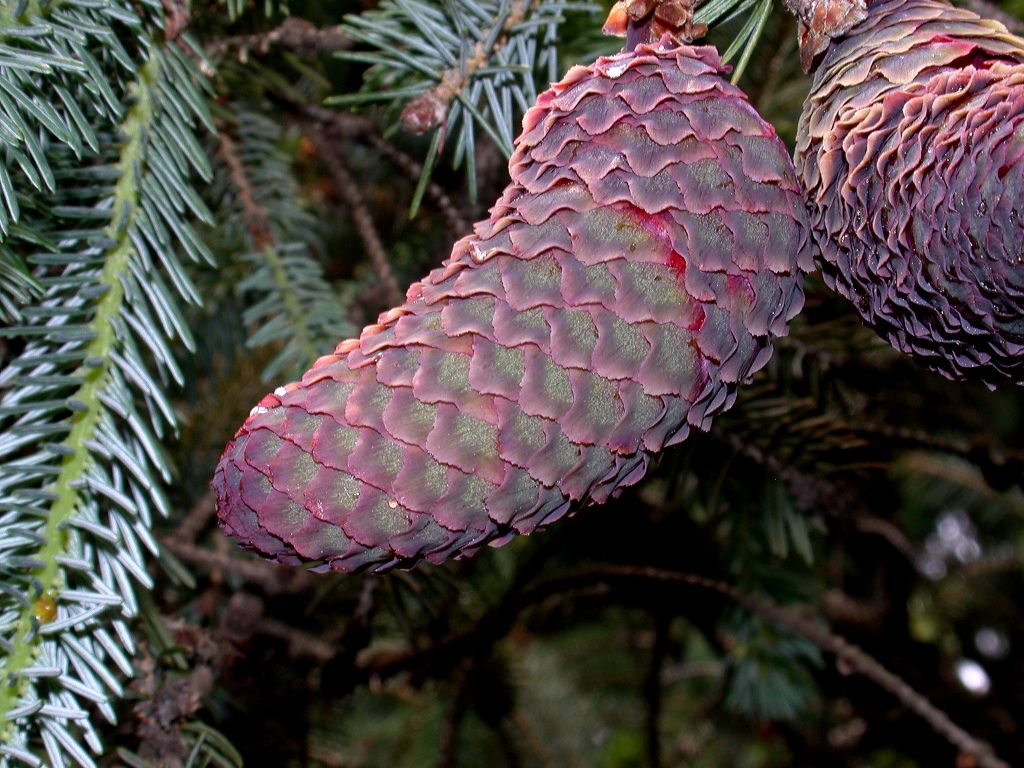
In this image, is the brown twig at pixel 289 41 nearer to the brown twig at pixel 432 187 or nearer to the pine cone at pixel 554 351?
the brown twig at pixel 432 187

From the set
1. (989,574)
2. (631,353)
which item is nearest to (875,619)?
(989,574)

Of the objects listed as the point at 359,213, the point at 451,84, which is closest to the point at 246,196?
the point at 359,213

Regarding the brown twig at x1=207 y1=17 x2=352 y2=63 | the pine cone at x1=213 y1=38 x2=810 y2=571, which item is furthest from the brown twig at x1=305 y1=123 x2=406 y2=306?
the pine cone at x1=213 y1=38 x2=810 y2=571

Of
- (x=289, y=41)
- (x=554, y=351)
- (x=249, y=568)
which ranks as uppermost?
(x=289, y=41)

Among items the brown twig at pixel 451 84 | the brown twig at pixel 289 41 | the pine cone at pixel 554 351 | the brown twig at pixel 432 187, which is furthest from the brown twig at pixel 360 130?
the pine cone at pixel 554 351

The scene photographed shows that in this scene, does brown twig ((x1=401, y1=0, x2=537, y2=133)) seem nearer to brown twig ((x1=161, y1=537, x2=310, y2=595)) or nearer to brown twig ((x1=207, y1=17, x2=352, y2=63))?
brown twig ((x1=207, y1=17, x2=352, y2=63))

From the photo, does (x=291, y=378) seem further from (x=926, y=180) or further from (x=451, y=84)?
(x=926, y=180)
